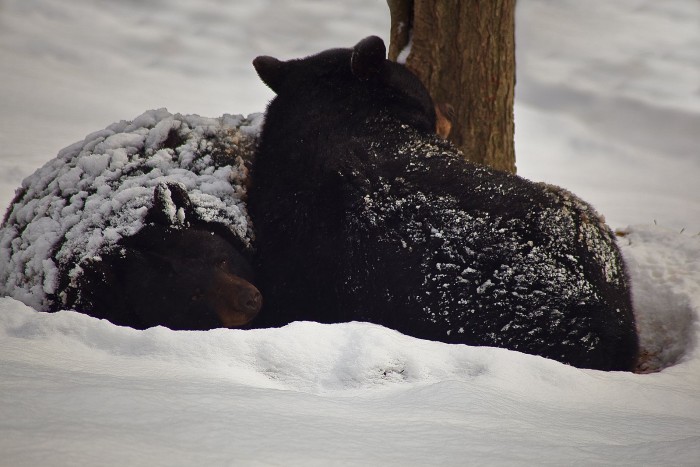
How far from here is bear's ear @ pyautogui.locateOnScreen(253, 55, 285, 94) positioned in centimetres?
366

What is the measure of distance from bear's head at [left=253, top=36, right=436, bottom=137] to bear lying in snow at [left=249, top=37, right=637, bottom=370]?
0.12 meters

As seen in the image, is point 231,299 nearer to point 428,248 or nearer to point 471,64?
point 428,248

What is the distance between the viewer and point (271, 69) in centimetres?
367

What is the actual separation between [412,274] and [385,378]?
0.83m

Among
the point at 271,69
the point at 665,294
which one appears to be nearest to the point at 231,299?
the point at 271,69

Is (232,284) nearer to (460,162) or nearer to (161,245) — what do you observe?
(161,245)

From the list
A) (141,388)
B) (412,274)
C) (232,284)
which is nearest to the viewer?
(141,388)

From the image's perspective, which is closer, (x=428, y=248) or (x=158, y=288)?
(x=428, y=248)

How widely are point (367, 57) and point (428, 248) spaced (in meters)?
1.31

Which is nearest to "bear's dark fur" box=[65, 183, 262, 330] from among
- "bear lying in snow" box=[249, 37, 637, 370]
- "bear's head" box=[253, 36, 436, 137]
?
"bear lying in snow" box=[249, 37, 637, 370]

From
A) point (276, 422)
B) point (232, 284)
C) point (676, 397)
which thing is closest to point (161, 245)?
point (232, 284)

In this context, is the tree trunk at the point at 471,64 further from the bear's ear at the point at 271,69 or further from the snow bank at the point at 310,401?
the snow bank at the point at 310,401

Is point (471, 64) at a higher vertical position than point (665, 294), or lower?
higher

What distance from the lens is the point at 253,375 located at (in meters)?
1.83
